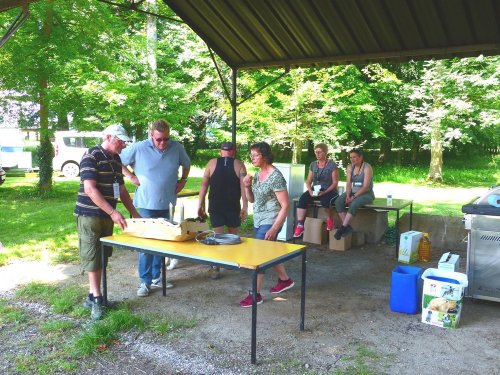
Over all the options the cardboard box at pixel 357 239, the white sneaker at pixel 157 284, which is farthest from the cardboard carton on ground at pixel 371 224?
the white sneaker at pixel 157 284

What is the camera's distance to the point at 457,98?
540 inches

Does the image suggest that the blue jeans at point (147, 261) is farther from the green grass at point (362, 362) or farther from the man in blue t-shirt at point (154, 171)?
the green grass at point (362, 362)

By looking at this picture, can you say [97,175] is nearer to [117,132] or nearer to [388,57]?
[117,132]

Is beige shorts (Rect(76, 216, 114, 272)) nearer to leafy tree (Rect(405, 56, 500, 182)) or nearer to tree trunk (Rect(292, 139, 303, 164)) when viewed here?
tree trunk (Rect(292, 139, 303, 164))

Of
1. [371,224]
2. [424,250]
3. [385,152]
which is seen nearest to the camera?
[424,250]

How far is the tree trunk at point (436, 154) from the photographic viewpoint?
14.4 meters

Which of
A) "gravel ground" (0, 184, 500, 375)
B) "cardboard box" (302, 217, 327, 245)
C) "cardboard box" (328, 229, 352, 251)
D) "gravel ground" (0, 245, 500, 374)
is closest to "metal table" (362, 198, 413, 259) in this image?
"cardboard box" (328, 229, 352, 251)

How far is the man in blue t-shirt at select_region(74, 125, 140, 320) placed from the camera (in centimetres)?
371

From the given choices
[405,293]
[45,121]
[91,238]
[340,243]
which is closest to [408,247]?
[340,243]

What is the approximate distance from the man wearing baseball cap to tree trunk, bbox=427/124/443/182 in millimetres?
11235

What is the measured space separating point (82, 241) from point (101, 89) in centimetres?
800

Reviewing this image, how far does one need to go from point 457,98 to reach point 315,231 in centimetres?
927

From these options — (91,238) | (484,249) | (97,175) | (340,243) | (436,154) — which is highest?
(436,154)

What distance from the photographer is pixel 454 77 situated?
44.4 feet
